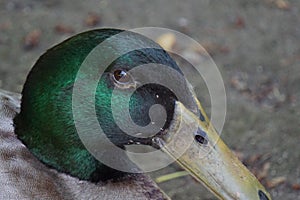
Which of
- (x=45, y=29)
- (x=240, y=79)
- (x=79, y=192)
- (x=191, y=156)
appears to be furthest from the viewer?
(x=45, y=29)

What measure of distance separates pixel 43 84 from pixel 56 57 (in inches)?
4.0

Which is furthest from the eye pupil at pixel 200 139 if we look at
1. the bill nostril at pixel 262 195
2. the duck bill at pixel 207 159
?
the bill nostril at pixel 262 195

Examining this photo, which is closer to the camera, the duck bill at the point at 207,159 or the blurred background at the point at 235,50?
the duck bill at the point at 207,159

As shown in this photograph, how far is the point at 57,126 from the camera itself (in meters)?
2.47

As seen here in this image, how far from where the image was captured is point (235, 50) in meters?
4.21

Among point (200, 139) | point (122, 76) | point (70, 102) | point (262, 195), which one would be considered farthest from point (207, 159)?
point (70, 102)

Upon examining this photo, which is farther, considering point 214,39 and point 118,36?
point 214,39

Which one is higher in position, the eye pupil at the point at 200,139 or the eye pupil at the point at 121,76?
the eye pupil at the point at 121,76

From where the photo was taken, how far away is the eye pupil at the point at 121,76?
232 cm

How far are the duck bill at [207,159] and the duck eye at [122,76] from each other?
0.18 meters

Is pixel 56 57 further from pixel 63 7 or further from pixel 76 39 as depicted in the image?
pixel 63 7

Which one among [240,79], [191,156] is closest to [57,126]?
[191,156]

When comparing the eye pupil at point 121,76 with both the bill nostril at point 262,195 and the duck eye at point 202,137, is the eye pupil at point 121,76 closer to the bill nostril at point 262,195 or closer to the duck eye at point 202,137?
the duck eye at point 202,137

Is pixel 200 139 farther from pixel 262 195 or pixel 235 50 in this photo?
pixel 235 50
